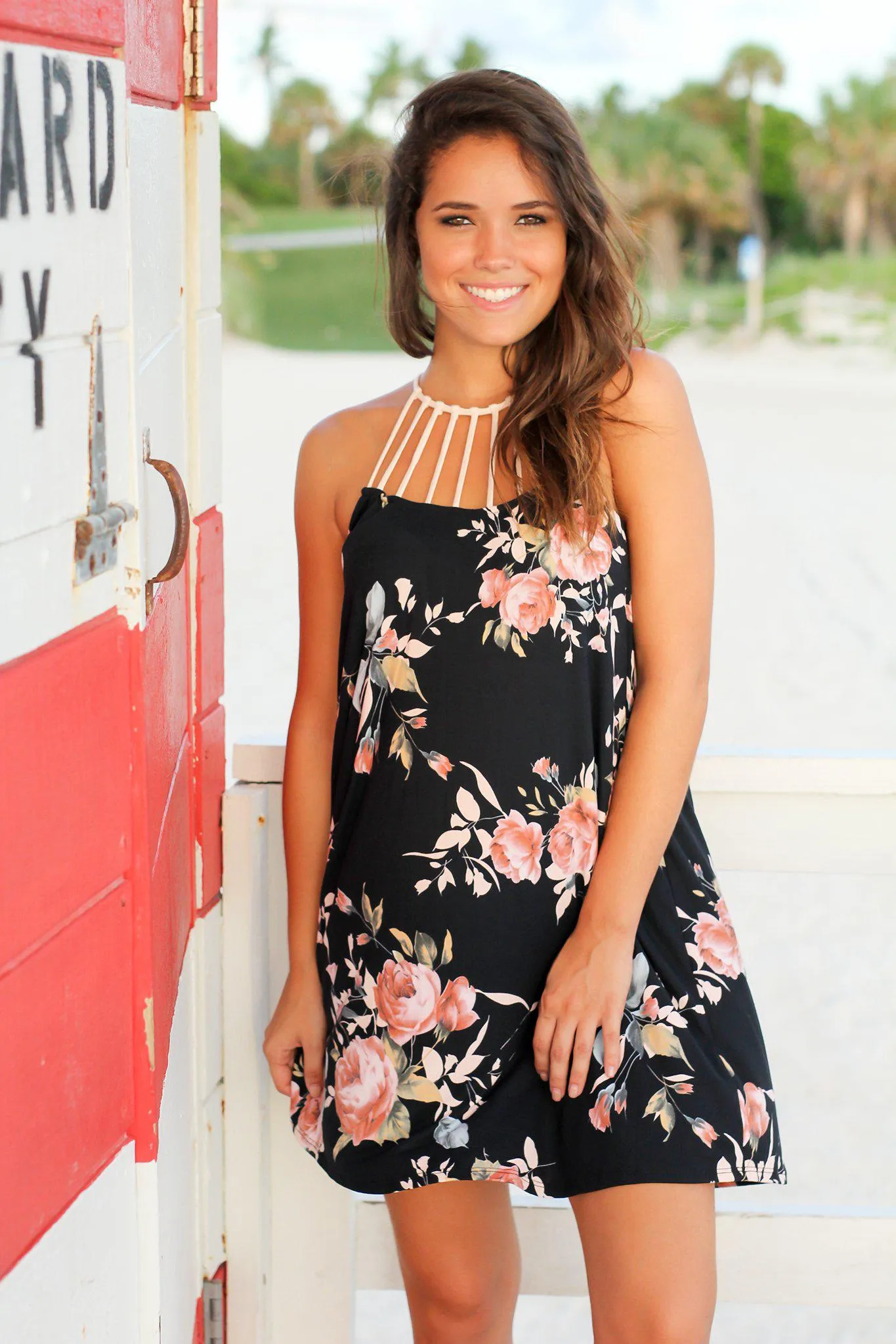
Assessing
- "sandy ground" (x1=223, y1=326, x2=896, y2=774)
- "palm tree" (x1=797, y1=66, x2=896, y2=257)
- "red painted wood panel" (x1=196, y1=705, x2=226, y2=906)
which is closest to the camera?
"red painted wood panel" (x1=196, y1=705, x2=226, y2=906)

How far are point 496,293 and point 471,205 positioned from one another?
0.33ft

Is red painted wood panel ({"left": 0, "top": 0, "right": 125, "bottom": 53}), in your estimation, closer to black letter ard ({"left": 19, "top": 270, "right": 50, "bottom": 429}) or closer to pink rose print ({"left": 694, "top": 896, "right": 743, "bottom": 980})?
black letter ard ({"left": 19, "top": 270, "right": 50, "bottom": 429})

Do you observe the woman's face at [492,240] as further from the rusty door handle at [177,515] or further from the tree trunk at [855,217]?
the tree trunk at [855,217]

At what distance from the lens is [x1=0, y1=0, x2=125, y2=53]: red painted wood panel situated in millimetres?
950

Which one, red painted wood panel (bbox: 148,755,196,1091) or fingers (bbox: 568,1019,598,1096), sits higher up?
red painted wood panel (bbox: 148,755,196,1091)

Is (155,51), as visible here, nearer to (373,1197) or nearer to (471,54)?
(373,1197)

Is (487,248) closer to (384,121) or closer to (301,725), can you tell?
(301,725)

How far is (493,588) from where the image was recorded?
1613 mm

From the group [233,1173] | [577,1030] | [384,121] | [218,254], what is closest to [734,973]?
[577,1030]

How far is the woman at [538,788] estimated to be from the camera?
1.57m

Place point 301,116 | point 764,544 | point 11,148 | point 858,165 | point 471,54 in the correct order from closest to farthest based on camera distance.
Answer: point 11,148
point 764,544
point 858,165
point 301,116
point 471,54

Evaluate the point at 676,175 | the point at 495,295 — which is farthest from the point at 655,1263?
the point at 676,175

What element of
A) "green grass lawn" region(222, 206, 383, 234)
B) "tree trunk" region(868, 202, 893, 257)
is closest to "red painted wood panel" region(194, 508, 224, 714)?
"green grass lawn" region(222, 206, 383, 234)

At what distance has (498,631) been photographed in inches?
63.4
